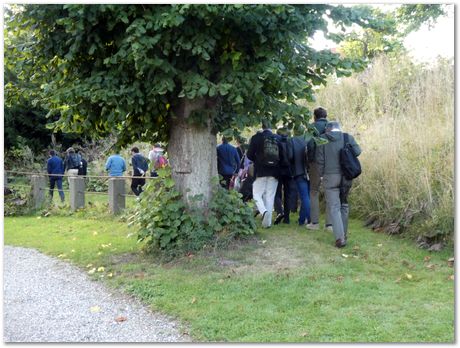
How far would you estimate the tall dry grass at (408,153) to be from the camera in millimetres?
7281

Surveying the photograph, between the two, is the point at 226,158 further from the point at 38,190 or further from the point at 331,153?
the point at 38,190

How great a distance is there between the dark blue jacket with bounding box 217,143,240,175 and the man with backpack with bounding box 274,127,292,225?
38.5 inches

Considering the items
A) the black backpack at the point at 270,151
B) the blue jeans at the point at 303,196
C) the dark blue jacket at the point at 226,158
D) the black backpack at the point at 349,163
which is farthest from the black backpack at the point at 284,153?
the dark blue jacket at the point at 226,158

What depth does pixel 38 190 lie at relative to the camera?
543 inches

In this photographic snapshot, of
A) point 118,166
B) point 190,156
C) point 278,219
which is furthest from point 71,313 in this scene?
point 118,166

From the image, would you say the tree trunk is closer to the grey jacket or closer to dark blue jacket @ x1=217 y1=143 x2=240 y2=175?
the grey jacket

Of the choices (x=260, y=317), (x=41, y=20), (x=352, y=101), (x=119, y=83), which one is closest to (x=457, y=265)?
(x=260, y=317)

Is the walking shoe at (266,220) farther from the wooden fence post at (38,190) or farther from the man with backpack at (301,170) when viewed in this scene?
the wooden fence post at (38,190)

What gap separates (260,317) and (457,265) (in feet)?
8.41

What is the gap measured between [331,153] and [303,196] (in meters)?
1.35

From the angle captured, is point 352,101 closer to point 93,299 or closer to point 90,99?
point 90,99

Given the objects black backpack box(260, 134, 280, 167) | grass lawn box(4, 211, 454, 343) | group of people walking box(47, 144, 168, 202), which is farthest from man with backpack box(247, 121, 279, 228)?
group of people walking box(47, 144, 168, 202)

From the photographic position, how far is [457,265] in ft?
19.5

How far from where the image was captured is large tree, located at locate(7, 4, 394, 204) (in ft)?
19.5
